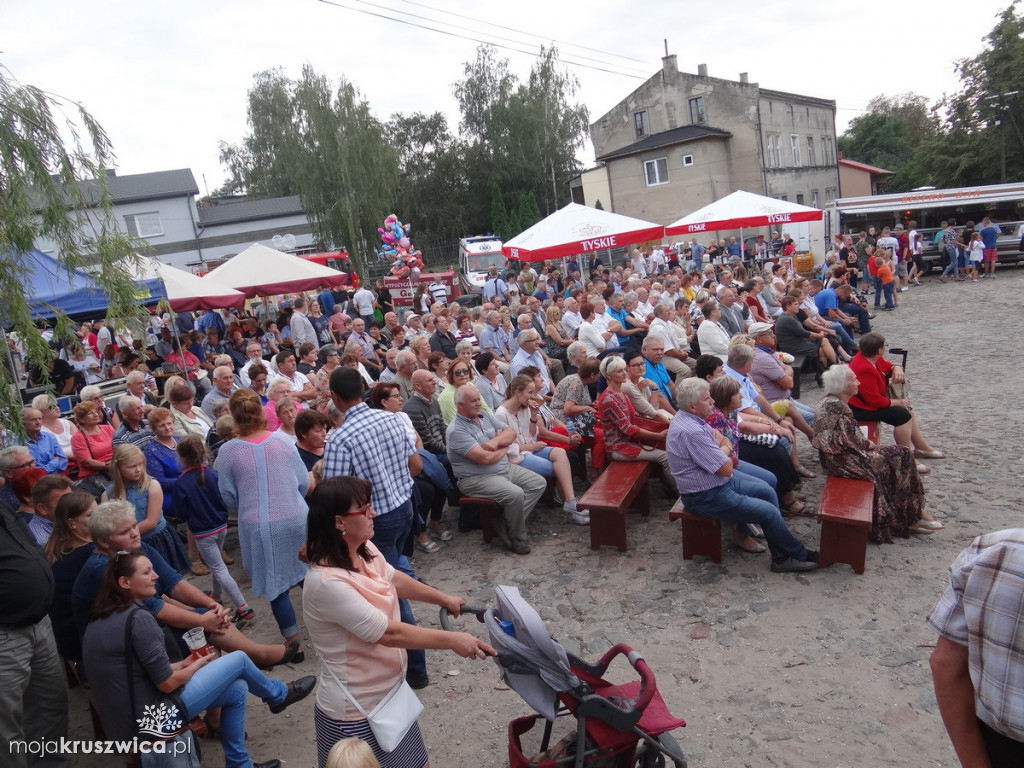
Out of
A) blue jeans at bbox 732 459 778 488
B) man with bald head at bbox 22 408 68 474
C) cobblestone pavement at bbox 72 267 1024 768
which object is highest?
man with bald head at bbox 22 408 68 474

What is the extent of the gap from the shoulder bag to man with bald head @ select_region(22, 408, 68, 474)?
4.61m

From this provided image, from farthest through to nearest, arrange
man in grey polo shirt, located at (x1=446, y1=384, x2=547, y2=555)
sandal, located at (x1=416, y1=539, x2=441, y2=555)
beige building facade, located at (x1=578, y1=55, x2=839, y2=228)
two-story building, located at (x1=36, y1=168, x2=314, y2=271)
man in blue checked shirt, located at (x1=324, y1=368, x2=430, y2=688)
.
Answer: two-story building, located at (x1=36, y1=168, x2=314, y2=271) < beige building facade, located at (x1=578, y1=55, x2=839, y2=228) < sandal, located at (x1=416, y1=539, x2=441, y2=555) < man in grey polo shirt, located at (x1=446, y1=384, x2=547, y2=555) < man in blue checked shirt, located at (x1=324, y1=368, x2=430, y2=688)

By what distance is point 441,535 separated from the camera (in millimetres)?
6410

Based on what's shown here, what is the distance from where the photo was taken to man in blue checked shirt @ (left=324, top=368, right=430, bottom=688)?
413 centimetres

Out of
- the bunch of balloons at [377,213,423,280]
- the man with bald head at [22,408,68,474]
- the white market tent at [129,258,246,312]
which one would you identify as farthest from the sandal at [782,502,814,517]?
the bunch of balloons at [377,213,423,280]

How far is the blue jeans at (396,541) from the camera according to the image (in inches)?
165

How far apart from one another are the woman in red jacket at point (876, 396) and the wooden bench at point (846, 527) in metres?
1.49

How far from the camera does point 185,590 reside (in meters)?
3.78

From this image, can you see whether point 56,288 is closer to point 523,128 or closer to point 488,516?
point 488,516

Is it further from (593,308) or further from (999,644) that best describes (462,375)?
(999,644)

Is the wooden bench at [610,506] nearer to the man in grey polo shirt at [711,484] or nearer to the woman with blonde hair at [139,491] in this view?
the man in grey polo shirt at [711,484]

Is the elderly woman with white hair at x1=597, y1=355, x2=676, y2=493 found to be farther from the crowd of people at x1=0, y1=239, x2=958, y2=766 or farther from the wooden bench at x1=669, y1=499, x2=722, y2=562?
the wooden bench at x1=669, y1=499, x2=722, y2=562

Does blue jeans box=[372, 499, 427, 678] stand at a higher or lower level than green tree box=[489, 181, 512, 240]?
lower

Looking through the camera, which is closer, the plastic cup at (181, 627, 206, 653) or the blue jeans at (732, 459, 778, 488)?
the plastic cup at (181, 627, 206, 653)
